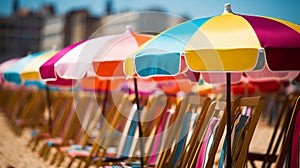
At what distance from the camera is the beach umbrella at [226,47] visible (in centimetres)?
291

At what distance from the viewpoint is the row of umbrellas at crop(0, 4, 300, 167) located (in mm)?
2928

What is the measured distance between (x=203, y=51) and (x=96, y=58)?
179cm

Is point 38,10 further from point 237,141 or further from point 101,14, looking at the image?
point 237,141

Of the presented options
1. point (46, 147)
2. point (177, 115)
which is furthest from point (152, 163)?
point (46, 147)

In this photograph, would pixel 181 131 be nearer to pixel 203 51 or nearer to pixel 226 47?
pixel 203 51

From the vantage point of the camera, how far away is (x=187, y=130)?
4.23 m

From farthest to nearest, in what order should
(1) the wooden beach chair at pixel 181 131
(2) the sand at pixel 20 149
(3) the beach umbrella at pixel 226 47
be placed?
(2) the sand at pixel 20 149
(1) the wooden beach chair at pixel 181 131
(3) the beach umbrella at pixel 226 47

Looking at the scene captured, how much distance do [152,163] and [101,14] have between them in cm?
6983

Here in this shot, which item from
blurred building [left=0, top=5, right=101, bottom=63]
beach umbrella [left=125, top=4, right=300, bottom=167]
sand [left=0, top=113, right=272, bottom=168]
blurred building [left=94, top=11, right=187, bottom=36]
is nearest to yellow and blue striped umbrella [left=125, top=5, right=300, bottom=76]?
beach umbrella [left=125, top=4, right=300, bottom=167]

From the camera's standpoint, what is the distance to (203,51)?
309cm

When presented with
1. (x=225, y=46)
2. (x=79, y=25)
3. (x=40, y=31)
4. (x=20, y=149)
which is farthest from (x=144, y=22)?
(x=225, y=46)

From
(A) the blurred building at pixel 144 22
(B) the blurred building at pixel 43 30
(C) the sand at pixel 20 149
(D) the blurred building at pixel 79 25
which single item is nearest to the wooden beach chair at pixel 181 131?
(C) the sand at pixel 20 149

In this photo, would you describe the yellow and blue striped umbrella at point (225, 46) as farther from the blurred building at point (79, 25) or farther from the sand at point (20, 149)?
the blurred building at point (79, 25)

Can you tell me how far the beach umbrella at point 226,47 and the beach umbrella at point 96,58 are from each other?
0.77m
